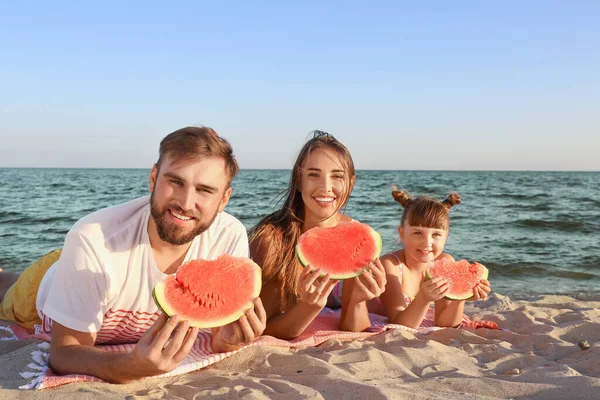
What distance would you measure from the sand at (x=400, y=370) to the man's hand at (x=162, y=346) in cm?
26

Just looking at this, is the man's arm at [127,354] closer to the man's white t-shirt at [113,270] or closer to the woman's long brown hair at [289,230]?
the man's white t-shirt at [113,270]

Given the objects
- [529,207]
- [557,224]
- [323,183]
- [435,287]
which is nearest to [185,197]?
[323,183]

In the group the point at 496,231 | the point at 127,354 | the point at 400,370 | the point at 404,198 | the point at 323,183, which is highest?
the point at 323,183

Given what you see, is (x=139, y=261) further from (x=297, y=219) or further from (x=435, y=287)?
(x=435, y=287)

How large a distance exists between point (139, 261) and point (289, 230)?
65.8 inches

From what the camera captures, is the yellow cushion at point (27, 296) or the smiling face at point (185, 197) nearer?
the smiling face at point (185, 197)

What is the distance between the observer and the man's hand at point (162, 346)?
2.70m

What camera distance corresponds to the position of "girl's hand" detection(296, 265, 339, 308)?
138 inches

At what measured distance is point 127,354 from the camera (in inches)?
113

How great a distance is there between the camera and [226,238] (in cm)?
359

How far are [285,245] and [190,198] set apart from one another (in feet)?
5.29

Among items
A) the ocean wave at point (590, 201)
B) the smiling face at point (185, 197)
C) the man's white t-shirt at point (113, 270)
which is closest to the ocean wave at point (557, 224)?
the ocean wave at point (590, 201)

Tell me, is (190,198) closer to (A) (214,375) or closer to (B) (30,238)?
(A) (214,375)

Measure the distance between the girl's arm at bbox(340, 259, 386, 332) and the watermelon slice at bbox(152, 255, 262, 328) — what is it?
3.17ft
